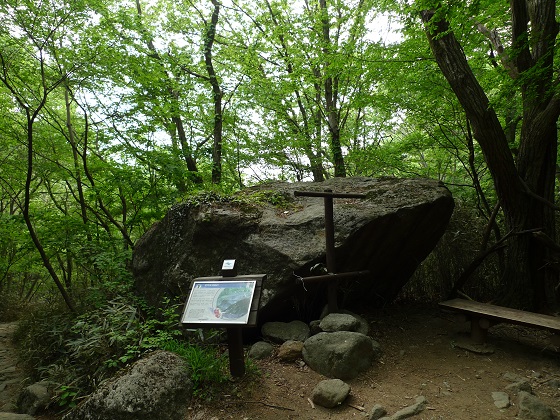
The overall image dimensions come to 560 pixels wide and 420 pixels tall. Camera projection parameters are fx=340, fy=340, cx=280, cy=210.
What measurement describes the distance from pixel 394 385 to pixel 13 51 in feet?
24.3

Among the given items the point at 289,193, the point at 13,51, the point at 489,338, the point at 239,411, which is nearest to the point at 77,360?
the point at 239,411

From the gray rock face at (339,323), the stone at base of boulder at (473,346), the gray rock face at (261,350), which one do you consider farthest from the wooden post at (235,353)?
the stone at base of boulder at (473,346)

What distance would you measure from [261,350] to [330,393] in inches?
42.8

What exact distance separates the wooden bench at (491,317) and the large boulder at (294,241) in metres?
1.11

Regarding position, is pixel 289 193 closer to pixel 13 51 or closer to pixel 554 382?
pixel 554 382

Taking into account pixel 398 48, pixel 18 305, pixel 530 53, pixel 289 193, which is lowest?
pixel 18 305

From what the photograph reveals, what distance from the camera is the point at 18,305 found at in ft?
31.7

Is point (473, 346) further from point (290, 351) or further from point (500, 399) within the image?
point (290, 351)

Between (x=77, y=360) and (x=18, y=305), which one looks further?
(x=18, y=305)

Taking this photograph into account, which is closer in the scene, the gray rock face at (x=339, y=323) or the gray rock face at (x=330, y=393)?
the gray rock face at (x=330, y=393)

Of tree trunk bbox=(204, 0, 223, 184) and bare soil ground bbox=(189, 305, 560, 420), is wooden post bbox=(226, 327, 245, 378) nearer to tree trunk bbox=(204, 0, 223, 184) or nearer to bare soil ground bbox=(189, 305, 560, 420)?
bare soil ground bbox=(189, 305, 560, 420)

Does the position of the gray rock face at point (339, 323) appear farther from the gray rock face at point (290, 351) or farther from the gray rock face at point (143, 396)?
the gray rock face at point (143, 396)

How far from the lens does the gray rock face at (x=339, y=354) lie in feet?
11.6

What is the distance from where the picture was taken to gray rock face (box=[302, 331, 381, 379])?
11.6 feet
